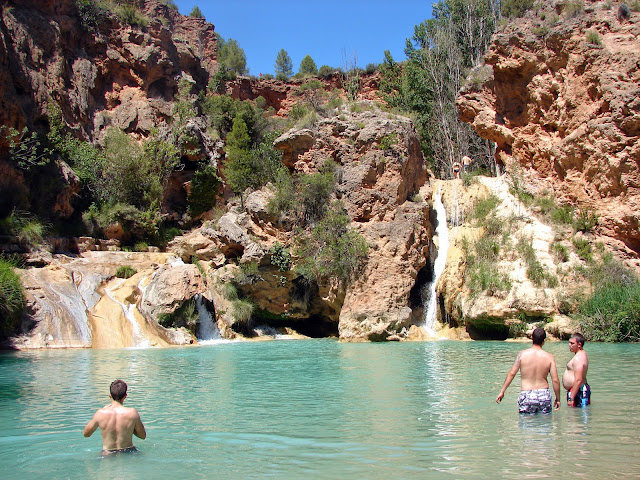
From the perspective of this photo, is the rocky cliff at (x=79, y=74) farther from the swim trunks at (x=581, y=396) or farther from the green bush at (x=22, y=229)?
the swim trunks at (x=581, y=396)

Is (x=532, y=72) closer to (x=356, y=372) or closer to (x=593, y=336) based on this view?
(x=593, y=336)

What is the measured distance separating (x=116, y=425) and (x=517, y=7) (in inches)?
1246

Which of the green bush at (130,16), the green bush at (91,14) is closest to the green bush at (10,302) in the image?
the green bush at (91,14)

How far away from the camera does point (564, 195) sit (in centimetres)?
2234

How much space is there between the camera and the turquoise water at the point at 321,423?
17.7 ft

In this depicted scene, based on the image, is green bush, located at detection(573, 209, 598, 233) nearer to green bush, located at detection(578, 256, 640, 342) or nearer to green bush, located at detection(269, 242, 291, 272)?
green bush, located at detection(578, 256, 640, 342)

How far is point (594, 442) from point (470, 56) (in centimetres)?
3327

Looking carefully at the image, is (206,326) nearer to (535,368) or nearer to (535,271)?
(535,271)

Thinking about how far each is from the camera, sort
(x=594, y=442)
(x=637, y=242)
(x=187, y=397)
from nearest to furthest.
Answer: (x=594, y=442)
(x=187, y=397)
(x=637, y=242)

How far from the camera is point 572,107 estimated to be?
2202cm

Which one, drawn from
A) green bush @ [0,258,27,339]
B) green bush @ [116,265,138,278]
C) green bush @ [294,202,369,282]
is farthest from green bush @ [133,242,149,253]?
green bush @ [0,258,27,339]

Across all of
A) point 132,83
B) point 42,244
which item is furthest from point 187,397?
point 132,83

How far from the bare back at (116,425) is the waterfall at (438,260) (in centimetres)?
1632

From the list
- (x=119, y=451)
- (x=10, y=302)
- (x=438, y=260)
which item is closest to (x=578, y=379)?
(x=119, y=451)
